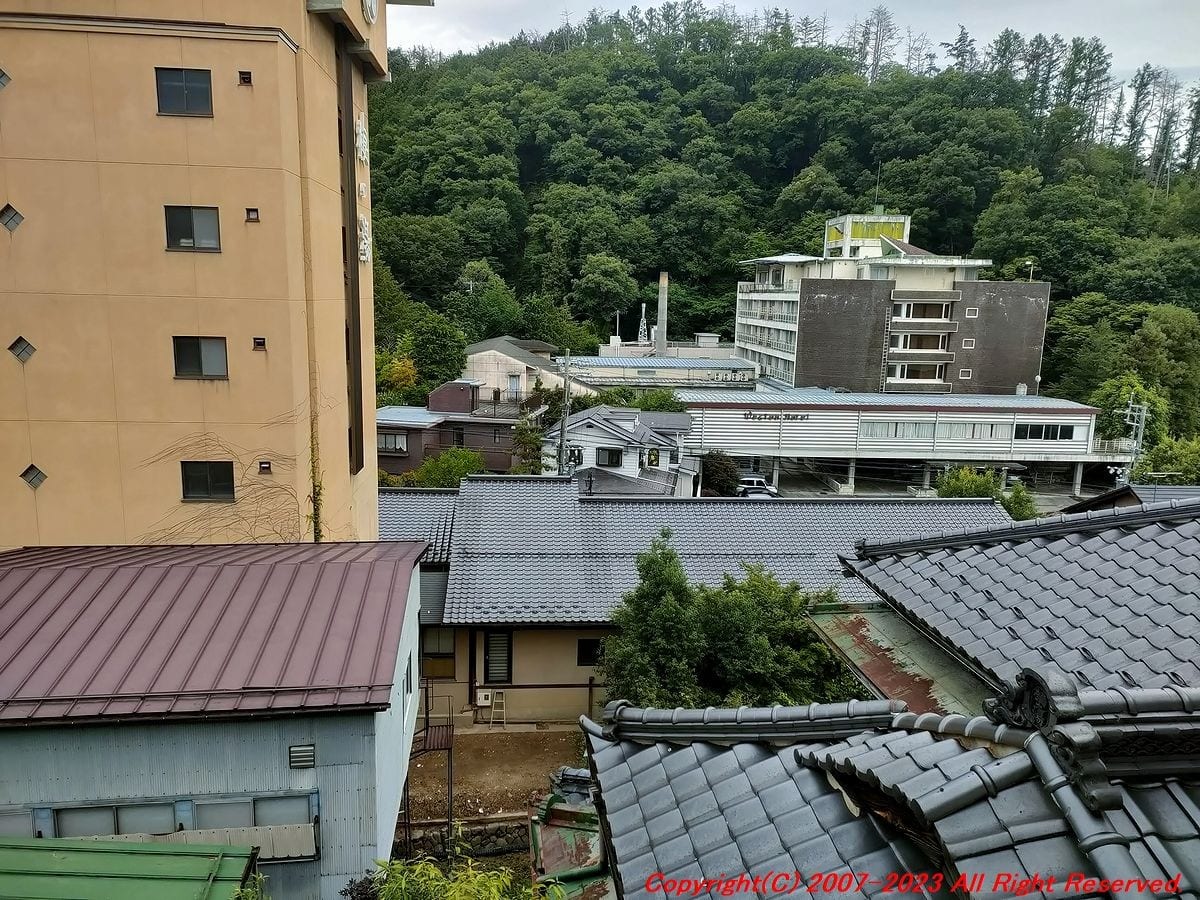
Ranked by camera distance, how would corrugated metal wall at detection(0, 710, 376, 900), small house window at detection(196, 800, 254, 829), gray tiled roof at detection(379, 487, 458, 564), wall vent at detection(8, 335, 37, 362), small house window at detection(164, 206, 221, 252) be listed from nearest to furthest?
corrugated metal wall at detection(0, 710, 376, 900), small house window at detection(196, 800, 254, 829), wall vent at detection(8, 335, 37, 362), small house window at detection(164, 206, 221, 252), gray tiled roof at detection(379, 487, 458, 564)

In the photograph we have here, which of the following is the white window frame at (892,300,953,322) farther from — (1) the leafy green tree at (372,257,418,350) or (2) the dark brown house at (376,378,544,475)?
(1) the leafy green tree at (372,257,418,350)

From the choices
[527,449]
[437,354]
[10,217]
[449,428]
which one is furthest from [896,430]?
[10,217]

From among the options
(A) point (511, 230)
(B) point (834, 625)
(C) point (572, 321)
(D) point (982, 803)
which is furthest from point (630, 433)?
(A) point (511, 230)

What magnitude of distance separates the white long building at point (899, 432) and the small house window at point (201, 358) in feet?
86.9

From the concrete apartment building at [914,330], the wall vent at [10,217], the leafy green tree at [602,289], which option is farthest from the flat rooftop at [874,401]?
the wall vent at [10,217]

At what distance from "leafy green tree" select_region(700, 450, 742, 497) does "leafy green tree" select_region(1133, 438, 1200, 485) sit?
17121mm

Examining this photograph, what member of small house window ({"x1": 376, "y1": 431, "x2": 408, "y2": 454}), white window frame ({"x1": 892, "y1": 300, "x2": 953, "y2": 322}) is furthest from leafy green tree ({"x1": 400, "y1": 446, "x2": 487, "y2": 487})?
white window frame ({"x1": 892, "y1": 300, "x2": 953, "y2": 322})

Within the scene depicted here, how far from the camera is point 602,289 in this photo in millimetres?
62281

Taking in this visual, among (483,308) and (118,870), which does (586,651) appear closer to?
(118,870)

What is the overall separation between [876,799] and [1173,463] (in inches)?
1543

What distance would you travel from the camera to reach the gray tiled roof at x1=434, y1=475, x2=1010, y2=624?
639 inches

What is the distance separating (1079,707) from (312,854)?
23.9ft

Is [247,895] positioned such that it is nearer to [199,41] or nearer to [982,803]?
[982,803]

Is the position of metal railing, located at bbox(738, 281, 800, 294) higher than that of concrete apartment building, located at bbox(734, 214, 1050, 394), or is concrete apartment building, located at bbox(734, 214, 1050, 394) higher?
metal railing, located at bbox(738, 281, 800, 294)
